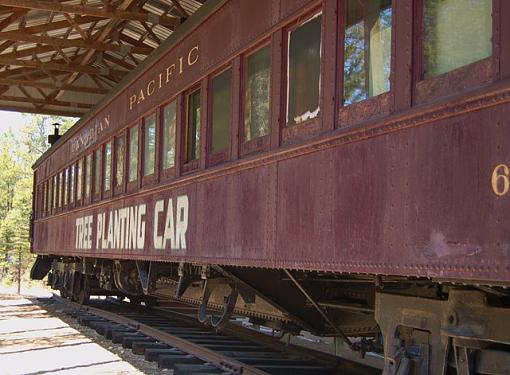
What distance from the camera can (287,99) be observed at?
4676mm

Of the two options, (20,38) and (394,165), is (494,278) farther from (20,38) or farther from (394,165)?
(20,38)

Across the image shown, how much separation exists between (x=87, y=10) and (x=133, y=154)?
615 centimetres

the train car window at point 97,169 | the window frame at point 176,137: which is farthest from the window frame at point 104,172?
the window frame at point 176,137

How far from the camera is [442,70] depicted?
10.6 ft

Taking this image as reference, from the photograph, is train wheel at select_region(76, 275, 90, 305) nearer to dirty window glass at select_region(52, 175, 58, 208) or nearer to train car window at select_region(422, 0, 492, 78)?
dirty window glass at select_region(52, 175, 58, 208)

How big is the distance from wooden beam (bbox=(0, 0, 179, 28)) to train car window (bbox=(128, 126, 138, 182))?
4839 millimetres

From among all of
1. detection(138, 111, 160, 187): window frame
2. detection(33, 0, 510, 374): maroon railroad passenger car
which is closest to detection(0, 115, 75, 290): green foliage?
detection(138, 111, 160, 187): window frame

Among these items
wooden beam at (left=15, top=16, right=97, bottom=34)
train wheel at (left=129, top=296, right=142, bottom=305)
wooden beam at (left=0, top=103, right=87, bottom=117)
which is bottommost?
train wheel at (left=129, top=296, right=142, bottom=305)

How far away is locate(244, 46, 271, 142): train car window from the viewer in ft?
16.4

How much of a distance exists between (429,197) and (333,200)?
853 mm

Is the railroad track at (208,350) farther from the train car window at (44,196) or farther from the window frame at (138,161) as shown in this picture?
the train car window at (44,196)

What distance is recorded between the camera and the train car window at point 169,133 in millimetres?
6992

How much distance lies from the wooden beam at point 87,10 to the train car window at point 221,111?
286 inches

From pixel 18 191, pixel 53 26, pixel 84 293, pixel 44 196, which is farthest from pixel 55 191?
pixel 18 191
